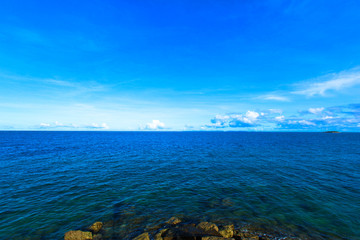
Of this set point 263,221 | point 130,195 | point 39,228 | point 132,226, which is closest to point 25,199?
point 39,228

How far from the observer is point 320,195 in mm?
21062

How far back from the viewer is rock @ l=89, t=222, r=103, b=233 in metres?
13.8

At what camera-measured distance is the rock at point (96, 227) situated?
1384 centimetres

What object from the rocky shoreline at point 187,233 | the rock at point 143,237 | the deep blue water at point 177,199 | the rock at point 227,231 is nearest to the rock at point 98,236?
the rocky shoreline at point 187,233

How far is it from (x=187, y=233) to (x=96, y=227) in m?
8.07

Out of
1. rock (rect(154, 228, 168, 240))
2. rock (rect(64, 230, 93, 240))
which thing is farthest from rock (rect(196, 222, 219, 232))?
rock (rect(64, 230, 93, 240))

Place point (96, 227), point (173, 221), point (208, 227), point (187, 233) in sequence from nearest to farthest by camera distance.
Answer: point (187, 233), point (208, 227), point (96, 227), point (173, 221)

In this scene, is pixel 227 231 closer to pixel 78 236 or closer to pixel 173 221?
pixel 173 221

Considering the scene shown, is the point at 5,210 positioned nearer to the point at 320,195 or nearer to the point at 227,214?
the point at 227,214

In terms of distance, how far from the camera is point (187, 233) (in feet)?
42.2

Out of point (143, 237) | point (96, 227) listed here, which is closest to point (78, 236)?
point (96, 227)

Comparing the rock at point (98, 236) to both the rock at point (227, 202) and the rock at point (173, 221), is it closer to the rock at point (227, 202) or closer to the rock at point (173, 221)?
the rock at point (173, 221)

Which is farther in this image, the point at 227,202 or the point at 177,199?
the point at 177,199

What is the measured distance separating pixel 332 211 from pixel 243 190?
9.19 meters
